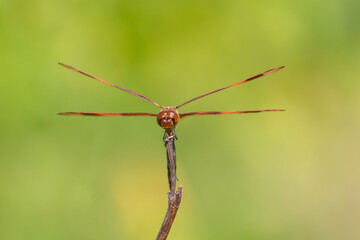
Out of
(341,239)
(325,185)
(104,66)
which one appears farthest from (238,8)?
(341,239)

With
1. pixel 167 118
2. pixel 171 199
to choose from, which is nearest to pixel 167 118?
pixel 167 118

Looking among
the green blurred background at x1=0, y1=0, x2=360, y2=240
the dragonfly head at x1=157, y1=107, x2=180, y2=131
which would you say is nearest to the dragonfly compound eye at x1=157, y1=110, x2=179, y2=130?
the dragonfly head at x1=157, y1=107, x2=180, y2=131

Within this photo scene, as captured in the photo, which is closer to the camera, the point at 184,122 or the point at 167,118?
the point at 167,118

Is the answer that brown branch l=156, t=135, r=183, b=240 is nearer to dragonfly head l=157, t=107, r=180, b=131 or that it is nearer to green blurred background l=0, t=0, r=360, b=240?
dragonfly head l=157, t=107, r=180, b=131

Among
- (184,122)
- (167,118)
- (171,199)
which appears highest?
(184,122)

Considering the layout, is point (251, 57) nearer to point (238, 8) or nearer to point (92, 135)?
point (238, 8)

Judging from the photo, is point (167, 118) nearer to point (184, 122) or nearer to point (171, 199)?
point (171, 199)
